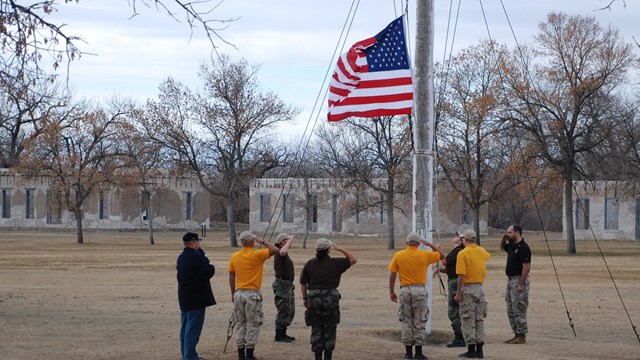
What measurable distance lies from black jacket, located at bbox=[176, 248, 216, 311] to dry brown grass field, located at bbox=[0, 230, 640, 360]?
113cm

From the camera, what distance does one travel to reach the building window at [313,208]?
69.5 meters

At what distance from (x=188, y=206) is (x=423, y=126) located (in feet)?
228

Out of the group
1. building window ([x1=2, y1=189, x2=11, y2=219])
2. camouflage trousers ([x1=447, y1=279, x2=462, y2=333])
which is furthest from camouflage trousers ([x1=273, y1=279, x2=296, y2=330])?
building window ([x1=2, y1=189, x2=11, y2=219])

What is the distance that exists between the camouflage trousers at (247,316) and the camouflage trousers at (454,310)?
3.43m

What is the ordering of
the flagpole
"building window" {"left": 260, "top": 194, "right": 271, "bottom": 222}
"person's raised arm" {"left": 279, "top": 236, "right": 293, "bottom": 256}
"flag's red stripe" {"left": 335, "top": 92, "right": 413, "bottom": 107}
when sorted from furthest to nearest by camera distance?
1. "building window" {"left": 260, "top": 194, "right": 271, "bottom": 222}
2. "flag's red stripe" {"left": 335, "top": 92, "right": 413, "bottom": 107}
3. the flagpole
4. "person's raised arm" {"left": 279, "top": 236, "right": 293, "bottom": 256}

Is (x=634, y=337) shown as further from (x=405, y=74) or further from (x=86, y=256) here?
(x=86, y=256)

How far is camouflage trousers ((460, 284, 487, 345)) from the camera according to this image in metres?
14.7

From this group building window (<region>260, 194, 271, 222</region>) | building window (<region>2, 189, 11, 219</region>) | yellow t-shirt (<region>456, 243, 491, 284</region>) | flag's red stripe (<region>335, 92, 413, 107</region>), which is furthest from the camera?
building window (<region>2, 189, 11, 219</region>)

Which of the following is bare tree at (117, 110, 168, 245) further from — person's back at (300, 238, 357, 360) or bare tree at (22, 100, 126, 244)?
person's back at (300, 238, 357, 360)

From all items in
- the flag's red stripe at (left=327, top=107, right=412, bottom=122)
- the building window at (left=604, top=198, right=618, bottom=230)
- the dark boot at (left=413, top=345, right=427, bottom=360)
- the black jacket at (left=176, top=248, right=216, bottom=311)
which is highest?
the flag's red stripe at (left=327, top=107, right=412, bottom=122)

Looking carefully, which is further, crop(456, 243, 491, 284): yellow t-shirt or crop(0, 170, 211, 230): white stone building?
crop(0, 170, 211, 230): white stone building

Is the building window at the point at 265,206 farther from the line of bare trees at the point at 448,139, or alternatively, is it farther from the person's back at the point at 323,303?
the person's back at the point at 323,303

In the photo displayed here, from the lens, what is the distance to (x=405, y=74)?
16.1 metres

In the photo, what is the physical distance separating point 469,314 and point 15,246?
153 feet
